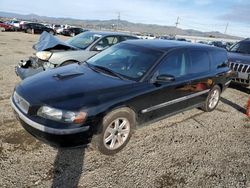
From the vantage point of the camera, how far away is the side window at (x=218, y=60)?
19.9ft

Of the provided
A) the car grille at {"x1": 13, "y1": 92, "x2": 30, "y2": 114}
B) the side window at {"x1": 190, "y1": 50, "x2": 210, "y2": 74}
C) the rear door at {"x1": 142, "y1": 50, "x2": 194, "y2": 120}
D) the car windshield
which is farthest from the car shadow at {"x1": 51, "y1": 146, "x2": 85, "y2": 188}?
the car windshield

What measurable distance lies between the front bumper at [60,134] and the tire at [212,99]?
11.5 feet

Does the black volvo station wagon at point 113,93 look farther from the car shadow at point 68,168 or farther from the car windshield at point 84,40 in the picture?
the car windshield at point 84,40

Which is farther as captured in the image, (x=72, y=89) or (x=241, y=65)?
(x=241, y=65)

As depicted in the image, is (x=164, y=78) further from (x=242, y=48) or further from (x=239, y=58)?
(x=242, y=48)

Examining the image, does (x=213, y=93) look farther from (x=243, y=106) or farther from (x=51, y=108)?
(x=51, y=108)

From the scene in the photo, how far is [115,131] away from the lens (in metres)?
3.94

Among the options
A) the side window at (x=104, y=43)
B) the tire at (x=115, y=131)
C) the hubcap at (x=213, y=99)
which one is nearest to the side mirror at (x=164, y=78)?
the tire at (x=115, y=131)

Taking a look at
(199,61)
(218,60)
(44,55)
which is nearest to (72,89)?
(199,61)

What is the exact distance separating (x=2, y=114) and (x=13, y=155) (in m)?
1.59

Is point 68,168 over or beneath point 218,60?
beneath

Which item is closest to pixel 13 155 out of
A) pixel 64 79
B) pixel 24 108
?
pixel 24 108

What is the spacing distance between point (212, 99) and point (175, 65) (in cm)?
203

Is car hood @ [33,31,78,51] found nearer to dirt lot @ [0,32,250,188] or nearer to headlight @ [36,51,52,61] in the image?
headlight @ [36,51,52,61]
